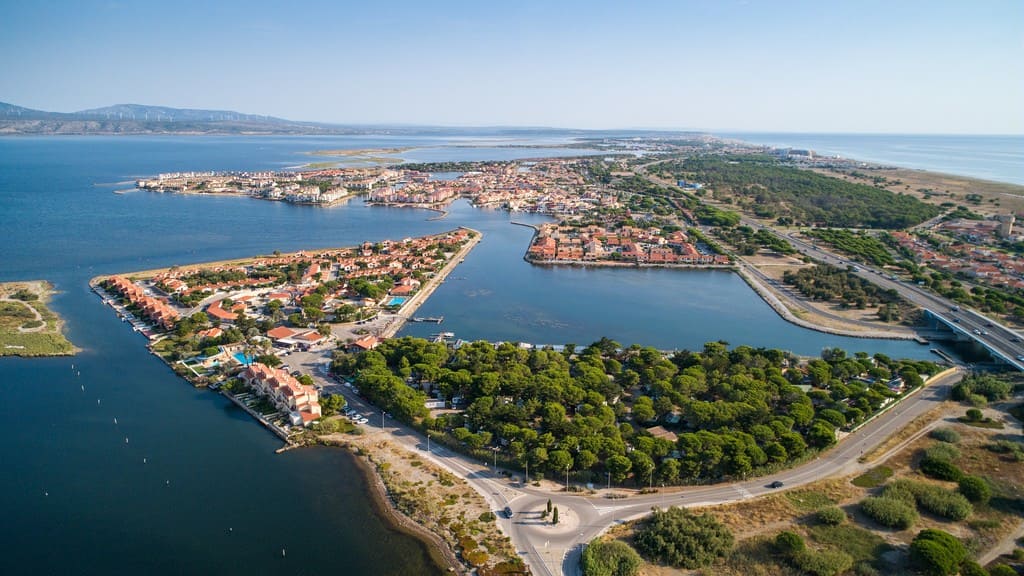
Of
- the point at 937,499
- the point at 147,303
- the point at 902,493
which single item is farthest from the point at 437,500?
the point at 147,303

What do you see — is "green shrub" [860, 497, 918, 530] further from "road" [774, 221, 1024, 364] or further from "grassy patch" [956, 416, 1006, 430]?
"road" [774, 221, 1024, 364]

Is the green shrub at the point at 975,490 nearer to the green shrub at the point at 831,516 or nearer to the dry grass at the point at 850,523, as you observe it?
the dry grass at the point at 850,523

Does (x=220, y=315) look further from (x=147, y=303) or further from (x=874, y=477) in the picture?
(x=874, y=477)

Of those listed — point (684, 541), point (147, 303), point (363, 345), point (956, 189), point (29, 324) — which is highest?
point (956, 189)

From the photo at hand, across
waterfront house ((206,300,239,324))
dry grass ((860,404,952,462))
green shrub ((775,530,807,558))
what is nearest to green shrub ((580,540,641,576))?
green shrub ((775,530,807,558))

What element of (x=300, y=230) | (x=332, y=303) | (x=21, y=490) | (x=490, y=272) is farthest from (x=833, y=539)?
(x=300, y=230)

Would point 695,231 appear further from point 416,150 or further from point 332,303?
point 416,150

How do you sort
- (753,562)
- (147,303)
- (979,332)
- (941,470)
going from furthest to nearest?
(147,303) → (979,332) → (941,470) → (753,562)

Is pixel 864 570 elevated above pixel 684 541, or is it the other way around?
pixel 684 541
